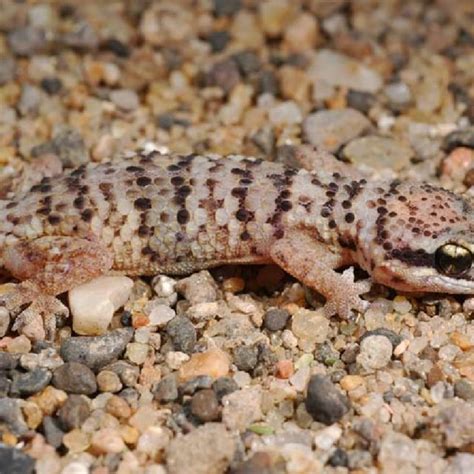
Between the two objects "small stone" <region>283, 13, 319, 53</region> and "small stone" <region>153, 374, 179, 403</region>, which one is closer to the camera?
"small stone" <region>153, 374, 179, 403</region>

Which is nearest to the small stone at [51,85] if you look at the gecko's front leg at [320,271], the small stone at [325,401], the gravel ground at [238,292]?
the gravel ground at [238,292]

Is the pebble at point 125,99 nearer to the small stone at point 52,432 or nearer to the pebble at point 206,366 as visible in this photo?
the pebble at point 206,366

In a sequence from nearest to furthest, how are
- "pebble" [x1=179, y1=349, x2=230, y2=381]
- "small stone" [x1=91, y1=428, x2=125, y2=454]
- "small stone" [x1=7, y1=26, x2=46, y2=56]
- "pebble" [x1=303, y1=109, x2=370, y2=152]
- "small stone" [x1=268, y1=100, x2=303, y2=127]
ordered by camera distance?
"small stone" [x1=91, y1=428, x2=125, y2=454] → "pebble" [x1=179, y1=349, x2=230, y2=381] → "pebble" [x1=303, y1=109, x2=370, y2=152] → "small stone" [x1=268, y1=100, x2=303, y2=127] → "small stone" [x1=7, y1=26, x2=46, y2=56]

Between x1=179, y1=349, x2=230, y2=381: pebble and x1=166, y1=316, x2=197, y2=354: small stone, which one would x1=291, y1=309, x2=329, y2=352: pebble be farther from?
x1=166, y1=316, x2=197, y2=354: small stone

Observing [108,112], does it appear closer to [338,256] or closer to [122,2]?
[122,2]

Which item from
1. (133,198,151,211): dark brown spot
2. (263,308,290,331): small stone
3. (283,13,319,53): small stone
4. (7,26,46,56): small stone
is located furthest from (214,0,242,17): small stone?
(263,308,290,331): small stone

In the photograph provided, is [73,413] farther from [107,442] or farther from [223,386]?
[223,386]

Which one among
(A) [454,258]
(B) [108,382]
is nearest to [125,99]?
(B) [108,382]
